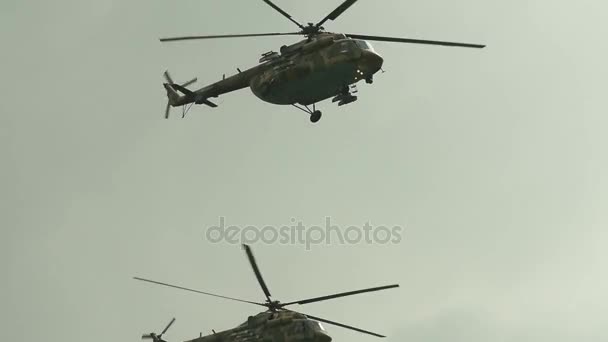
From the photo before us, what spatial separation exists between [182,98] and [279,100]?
9.49m

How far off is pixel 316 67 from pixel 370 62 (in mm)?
2860

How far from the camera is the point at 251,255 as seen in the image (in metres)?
49.0

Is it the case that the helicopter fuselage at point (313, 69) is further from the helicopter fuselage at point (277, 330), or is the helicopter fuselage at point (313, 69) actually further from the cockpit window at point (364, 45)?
the helicopter fuselage at point (277, 330)

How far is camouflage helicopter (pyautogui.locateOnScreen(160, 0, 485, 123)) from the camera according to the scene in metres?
50.0

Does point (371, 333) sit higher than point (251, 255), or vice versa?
point (251, 255)

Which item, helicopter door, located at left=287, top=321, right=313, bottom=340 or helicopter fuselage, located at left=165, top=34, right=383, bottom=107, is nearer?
helicopter door, located at left=287, top=321, right=313, bottom=340

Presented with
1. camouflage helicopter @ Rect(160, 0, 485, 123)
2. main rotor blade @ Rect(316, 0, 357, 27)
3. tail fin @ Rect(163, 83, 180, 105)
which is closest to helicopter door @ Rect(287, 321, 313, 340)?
camouflage helicopter @ Rect(160, 0, 485, 123)

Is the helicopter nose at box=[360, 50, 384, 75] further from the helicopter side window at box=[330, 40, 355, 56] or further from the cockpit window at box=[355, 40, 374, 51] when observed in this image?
the helicopter side window at box=[330, 40, 355, 56]

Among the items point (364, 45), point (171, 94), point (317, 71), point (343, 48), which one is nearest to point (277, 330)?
point (317, 71)

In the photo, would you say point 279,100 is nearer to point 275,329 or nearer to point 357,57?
point 357,57

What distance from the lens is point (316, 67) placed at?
5056 cm

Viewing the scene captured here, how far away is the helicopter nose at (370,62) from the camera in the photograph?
4997 centimetres

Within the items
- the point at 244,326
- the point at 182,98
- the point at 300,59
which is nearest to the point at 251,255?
the point at 244,326

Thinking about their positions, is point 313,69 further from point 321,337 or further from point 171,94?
point 171,94
